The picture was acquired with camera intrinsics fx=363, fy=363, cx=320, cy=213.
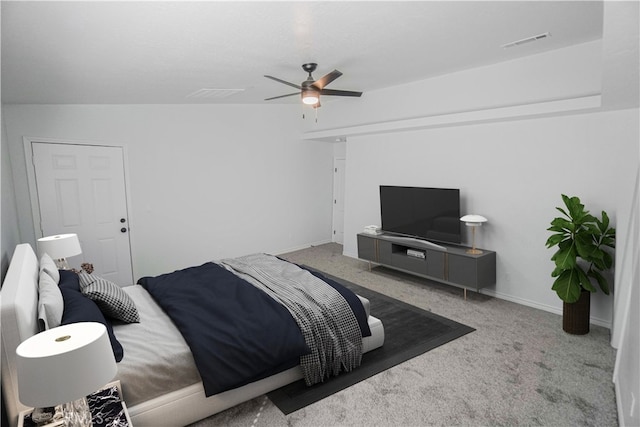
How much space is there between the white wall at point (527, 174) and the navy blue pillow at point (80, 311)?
13.2ft

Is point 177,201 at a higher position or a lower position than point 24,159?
lower

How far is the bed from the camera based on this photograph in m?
1.75

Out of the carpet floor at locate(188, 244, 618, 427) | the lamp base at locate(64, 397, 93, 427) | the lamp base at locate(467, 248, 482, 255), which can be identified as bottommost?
the carpet floor at locate(188, 244, 618, 427)

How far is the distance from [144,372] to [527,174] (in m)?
4.21

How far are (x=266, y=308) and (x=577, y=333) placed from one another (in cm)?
300

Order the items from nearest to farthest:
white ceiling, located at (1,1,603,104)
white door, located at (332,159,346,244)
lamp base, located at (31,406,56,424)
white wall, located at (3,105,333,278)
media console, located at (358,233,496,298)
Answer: lamp base, located at (31,406,56,424), white ceiling, located at (1,1,603,104), media console, located at (358,233,496,298), white wall, located at (3,105,333,278), white door, located at (332,159,346,244)

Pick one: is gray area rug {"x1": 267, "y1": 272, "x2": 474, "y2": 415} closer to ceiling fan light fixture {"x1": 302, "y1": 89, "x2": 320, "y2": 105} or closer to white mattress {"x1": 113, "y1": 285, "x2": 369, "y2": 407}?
white mattress {"x1": 113, "y1": 285, "x2": 369, "y2": 407}

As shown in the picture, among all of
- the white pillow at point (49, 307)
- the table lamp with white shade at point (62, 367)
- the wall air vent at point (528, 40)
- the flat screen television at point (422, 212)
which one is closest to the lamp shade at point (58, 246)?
the white pillow at point (49, 307)

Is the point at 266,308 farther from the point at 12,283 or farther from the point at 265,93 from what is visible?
the point at 265,93

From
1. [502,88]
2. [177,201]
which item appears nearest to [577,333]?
[502,88]

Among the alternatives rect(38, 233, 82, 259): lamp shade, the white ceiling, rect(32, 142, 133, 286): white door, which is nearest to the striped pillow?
rect(38, 233, 82, 259): lamp shade

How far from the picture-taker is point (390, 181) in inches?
227

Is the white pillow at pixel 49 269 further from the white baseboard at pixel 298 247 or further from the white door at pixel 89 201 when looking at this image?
the white baseboard at pixel 298 247

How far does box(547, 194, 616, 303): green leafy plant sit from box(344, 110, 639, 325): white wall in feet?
0.75
